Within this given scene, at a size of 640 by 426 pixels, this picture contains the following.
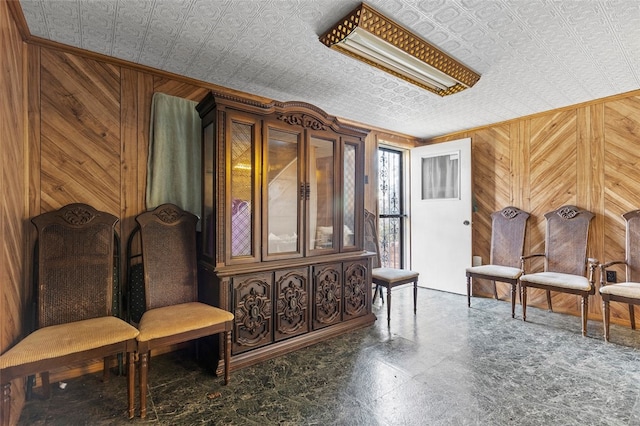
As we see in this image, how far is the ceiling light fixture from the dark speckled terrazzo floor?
2.28 m

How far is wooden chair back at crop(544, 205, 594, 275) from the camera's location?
10.9 feet

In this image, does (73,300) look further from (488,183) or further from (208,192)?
(488,183)

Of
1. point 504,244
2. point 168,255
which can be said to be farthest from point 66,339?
point 504,244

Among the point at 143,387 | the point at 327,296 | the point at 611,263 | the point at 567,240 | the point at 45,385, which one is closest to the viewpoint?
the point at 143,387

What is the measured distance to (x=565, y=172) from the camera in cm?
358

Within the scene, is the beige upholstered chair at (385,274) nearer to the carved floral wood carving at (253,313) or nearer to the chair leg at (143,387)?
the carved floral wood carving at (253,313)

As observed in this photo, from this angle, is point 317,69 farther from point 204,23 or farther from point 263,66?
point 204,23

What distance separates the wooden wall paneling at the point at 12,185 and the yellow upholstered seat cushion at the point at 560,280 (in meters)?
4.14

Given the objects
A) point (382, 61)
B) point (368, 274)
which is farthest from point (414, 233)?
point (382, 61)

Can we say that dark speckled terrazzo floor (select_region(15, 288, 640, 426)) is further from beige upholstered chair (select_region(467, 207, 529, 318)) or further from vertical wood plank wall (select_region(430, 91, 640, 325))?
vertical wood plank wall (select_region(430, 91, 640, 325))

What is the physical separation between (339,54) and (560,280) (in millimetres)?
3024

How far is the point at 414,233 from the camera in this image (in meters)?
4.78

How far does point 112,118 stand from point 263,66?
1253mm

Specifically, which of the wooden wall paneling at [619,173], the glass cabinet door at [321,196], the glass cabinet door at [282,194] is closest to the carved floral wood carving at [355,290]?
the glass cabinet door at [321,196]
